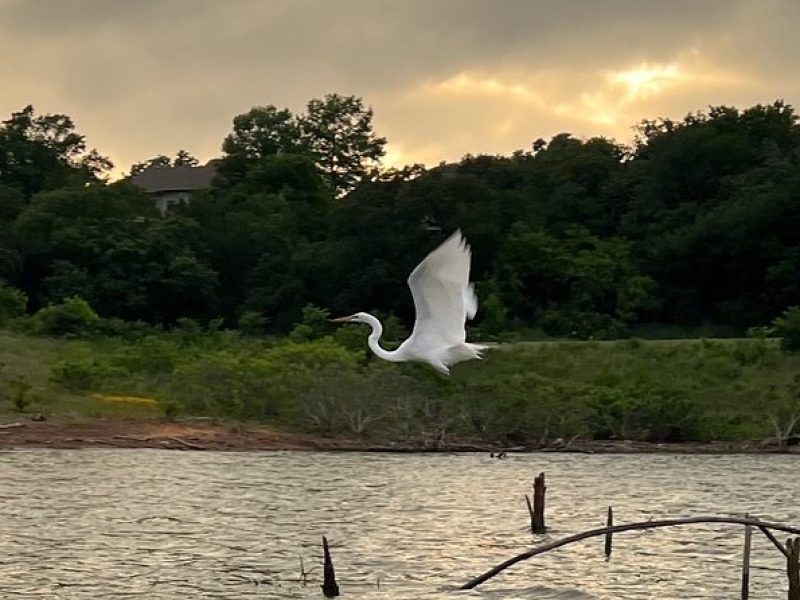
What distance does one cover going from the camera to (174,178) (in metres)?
109

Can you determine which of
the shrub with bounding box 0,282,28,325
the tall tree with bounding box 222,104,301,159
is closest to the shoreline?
the shrub with bounding box 0,282,28,325

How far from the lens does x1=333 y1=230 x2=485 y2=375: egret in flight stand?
19438mm

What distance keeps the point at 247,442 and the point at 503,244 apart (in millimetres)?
26085

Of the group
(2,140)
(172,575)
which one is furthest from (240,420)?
(2,140)

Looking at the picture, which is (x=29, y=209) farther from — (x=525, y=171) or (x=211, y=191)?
(x=525, y=171)

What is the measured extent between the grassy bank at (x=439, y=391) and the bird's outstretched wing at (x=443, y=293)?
13554 millimetres

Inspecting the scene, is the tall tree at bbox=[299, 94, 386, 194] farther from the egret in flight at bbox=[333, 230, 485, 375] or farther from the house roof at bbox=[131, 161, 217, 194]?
the egret in flight at bbox=[333, 230, 485, 375]

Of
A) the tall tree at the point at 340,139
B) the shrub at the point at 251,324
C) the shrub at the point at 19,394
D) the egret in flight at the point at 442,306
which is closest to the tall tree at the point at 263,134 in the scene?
the tall tree at the point at 340,139

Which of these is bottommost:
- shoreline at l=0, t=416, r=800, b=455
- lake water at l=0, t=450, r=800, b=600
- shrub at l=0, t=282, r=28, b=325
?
lake water at l=0, t=450, r=800, b=600

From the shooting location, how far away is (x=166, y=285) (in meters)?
57.8

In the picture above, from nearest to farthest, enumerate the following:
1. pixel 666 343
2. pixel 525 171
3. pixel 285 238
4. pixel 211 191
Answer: pixel 666 343, pixel 285 238, pixel 525 171, pixel 211 191

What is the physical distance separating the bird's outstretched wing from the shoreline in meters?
12.6

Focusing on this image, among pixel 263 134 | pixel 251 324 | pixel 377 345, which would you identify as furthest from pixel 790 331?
pixel 263 134

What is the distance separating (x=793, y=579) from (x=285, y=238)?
50949 millimetres
